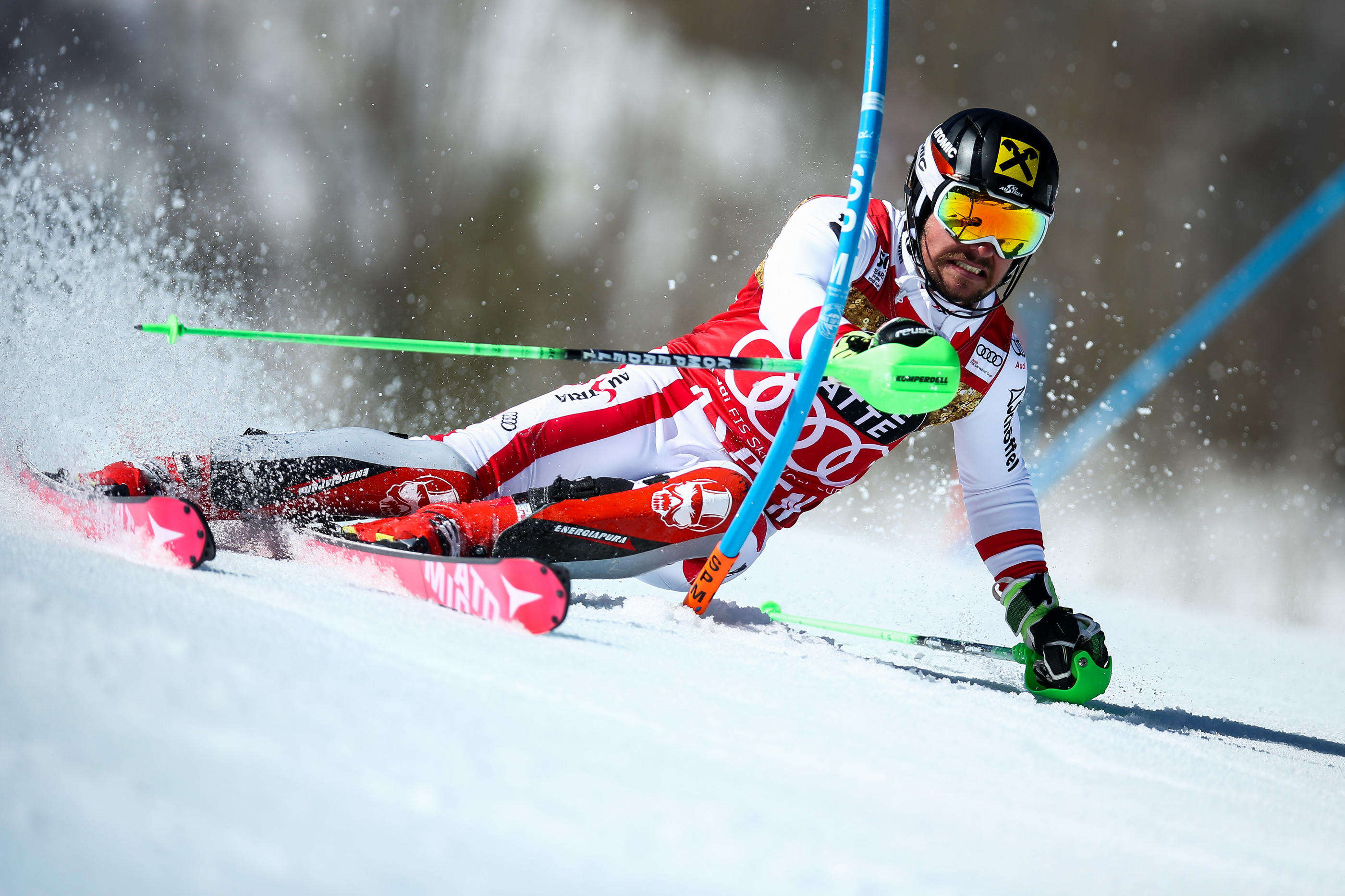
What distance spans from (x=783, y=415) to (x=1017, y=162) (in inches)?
28.5

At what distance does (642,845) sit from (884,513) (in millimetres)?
4920

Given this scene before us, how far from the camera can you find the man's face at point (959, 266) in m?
1.96

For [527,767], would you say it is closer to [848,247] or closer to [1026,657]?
[848,247]

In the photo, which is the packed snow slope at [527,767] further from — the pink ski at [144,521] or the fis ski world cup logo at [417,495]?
the fis ski world cup logo at [417,495]

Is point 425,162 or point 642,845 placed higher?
point 425,162

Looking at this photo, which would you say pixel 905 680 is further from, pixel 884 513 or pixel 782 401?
pixel 884 513

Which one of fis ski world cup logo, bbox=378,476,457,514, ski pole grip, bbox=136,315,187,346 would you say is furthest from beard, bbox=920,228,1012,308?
ski pole grip, bbox=136,315,187,346

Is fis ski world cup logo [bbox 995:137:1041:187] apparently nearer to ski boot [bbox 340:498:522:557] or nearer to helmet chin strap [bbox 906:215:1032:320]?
helmet chin strap [bbox 906:215:1032:320]

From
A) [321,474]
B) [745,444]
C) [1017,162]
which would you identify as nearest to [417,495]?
[321,474]

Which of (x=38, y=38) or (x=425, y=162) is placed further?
(x=425, y=162)

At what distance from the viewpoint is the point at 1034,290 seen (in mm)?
5562

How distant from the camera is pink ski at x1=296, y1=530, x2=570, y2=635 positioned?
4.61 ft

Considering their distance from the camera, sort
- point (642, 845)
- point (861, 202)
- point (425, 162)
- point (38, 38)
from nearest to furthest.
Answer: point (642, 845), point (861, 202), point (38, 38), point (425, 162)

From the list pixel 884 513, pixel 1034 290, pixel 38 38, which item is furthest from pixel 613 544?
pixel 38 38
